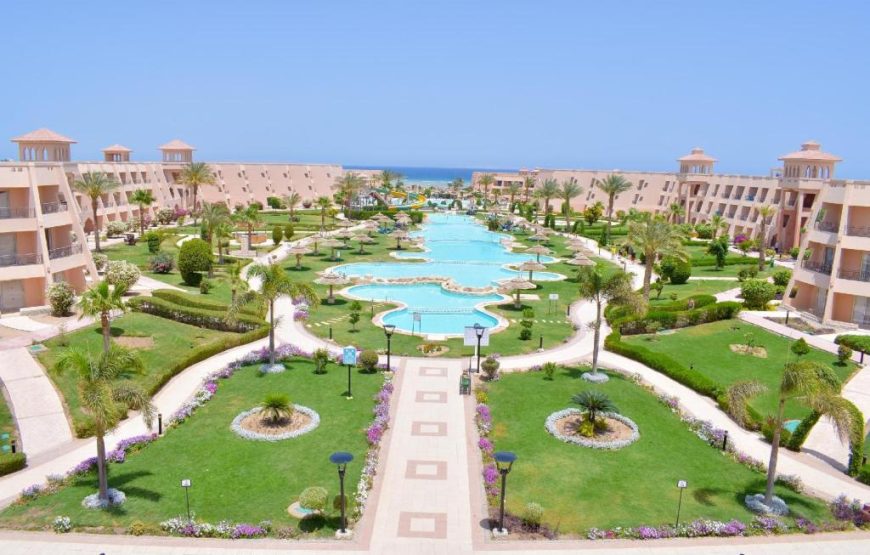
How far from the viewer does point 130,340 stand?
1252 inches

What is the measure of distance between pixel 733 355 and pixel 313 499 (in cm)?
2398

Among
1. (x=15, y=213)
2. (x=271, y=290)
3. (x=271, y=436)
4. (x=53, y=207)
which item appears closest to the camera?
(x=271, y=436)

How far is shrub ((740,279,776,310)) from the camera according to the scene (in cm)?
4006

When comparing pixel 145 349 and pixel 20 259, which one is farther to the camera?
pixel 20 259

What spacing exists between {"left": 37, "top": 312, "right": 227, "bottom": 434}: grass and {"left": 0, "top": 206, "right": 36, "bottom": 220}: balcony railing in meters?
8.16

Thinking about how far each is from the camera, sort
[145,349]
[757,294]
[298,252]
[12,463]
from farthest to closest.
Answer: [298,252] < [757,294] < [145,349] < [12,463]

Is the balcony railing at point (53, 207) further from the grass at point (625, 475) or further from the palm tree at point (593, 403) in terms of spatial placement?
the palm tree at point (593, 403)

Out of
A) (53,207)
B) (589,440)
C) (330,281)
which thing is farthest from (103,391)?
(53,207)

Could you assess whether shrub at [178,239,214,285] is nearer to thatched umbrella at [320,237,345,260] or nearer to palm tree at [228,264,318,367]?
palm tree at [228,264,318,367]

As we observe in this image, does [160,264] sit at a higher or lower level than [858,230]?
lower

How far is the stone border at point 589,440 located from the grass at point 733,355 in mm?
6268

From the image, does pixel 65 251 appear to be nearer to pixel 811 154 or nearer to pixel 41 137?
pixel 41 137

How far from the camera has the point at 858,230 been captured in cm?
3644

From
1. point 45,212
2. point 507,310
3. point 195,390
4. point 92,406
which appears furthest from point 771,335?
point 45,212
